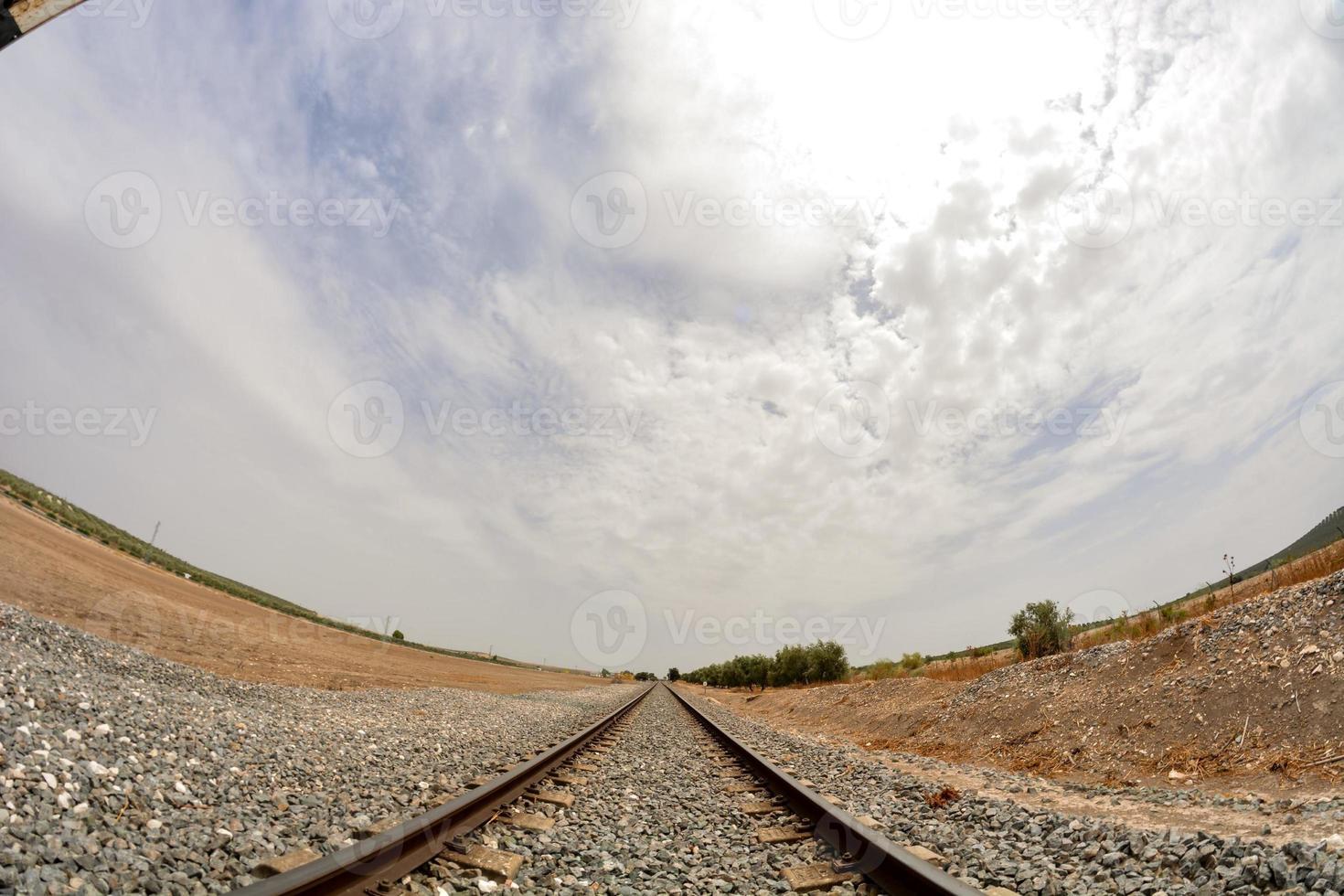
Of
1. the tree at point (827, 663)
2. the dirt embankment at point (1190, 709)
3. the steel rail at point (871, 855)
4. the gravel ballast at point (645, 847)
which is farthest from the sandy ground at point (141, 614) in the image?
the tree at point (827, 663)

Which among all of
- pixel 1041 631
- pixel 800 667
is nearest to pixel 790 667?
pixel 800 667

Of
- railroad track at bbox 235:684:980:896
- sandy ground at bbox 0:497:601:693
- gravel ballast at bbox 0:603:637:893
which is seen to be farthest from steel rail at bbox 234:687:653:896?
sandy ground at bbox 0:497:601:693

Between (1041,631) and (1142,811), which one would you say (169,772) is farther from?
(1041,631)

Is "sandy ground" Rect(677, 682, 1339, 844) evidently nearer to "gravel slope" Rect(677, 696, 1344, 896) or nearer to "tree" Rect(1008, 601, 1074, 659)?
"gravel slope" Rect(677, 696, 1344, 896)

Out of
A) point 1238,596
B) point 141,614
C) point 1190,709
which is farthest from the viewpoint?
point 141,614

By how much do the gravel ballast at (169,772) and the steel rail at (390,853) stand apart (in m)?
0.47

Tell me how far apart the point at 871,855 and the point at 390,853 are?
9.80 ft

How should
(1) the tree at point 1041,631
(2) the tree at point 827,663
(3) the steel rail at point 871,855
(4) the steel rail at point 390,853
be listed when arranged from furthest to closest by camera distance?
(2) the tree at point 827,663 < (1) the tree at point 1041,631 < (3) the steel rail at point 871,855 < (4) the steel rail at point 390,853

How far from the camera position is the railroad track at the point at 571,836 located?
3.01 m

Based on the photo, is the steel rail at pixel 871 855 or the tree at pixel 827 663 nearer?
the steel rail at pixel 871 855

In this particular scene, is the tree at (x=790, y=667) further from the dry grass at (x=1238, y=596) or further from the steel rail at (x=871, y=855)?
the steel rail at (x=871, y=855)

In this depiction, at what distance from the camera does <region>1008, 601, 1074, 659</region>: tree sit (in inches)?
536

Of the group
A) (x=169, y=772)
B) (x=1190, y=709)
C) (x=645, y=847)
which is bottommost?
(x=169, y=772)

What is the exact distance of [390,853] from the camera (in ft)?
10.7
